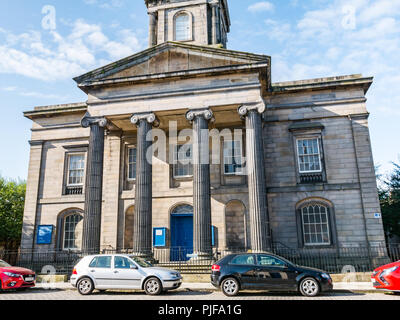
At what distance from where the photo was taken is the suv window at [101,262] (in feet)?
39.6

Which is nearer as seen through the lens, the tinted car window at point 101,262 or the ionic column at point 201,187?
the tinted car window at point 101,262

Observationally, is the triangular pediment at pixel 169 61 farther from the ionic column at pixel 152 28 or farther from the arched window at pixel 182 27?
the ionic column at pixel 152 28

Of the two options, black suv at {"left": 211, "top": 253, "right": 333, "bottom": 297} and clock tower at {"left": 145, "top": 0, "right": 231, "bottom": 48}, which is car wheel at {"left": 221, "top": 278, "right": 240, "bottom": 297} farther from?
clock tower at {"left": 145, "top": 0, "right": 231, "bottom": 48}

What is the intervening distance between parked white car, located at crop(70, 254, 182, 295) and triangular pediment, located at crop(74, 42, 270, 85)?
34.4 ft

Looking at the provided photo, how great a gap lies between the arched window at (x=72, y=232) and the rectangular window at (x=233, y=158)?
998cm

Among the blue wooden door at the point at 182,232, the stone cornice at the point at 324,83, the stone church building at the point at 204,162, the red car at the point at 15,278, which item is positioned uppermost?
the stone cornice at the point at 324,83

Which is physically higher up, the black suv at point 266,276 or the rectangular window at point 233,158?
the rectangular window at point 233,158

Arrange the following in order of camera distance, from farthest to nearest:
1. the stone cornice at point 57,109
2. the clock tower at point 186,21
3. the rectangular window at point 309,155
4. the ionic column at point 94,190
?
the clock tower at point 186,21
the stone cornice at point 57,109
the rectangular window at point 309,155
the ionic column at point 94,190

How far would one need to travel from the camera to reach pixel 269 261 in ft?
38.1

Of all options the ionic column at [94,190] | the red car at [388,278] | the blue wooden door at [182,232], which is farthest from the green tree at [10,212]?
the red car at [388,278]

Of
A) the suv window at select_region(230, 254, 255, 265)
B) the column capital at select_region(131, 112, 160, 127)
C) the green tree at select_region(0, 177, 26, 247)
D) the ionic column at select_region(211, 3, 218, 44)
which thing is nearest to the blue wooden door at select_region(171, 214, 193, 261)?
the column capital at select_region(131, 112, 160, 127)

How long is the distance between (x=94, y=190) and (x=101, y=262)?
6300mm
